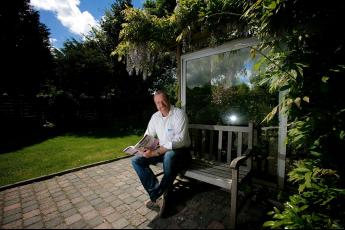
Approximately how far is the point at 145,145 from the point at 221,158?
4.67 ft

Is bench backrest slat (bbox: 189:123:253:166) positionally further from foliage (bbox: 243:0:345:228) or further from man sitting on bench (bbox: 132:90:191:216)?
foliage (bbox: 243:0:345:228)

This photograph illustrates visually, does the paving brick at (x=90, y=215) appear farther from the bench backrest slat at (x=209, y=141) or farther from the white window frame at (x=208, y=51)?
the white window frame at (x=208, y=51)

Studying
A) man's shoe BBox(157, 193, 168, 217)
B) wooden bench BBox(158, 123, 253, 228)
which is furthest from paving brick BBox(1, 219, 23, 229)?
wooden bench BBox(158, 123, 253, 228)

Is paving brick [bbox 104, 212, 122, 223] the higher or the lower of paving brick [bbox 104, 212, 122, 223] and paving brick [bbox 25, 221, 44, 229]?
the higher

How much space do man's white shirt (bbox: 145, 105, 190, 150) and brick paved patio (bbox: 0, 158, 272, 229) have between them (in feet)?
2.81

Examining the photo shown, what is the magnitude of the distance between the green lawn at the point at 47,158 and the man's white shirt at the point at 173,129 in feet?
8.89

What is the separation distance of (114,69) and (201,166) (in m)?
12.4

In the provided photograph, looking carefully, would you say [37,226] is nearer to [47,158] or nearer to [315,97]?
[47,158]

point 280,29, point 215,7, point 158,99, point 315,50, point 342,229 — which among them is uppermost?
point 215,7

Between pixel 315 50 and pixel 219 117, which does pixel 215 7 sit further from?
pixel 219 117

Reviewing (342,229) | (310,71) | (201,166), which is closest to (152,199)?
(201,166)

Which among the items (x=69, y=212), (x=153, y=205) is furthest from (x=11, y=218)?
(x=153, y=205)

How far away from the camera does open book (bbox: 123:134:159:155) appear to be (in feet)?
10.2

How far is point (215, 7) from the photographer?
3.04 meters
